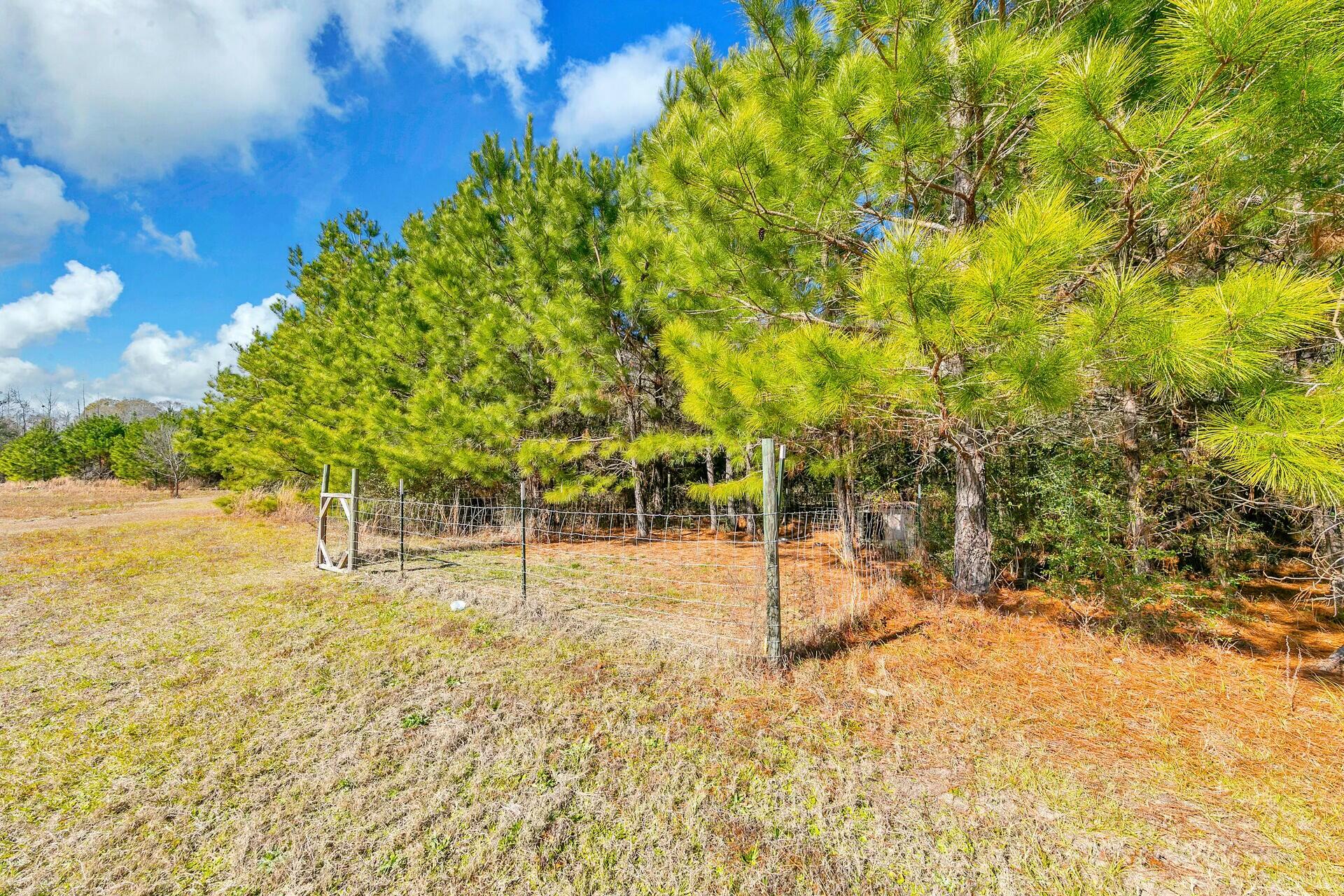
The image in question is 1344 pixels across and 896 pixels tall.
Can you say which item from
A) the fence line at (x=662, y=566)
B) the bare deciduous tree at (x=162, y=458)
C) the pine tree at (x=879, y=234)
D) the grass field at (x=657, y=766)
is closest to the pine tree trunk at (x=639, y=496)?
the fence line at (x=662, y=566)

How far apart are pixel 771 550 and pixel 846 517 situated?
309 centimetres

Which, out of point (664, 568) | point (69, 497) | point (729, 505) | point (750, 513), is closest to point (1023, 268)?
point (750, 513)

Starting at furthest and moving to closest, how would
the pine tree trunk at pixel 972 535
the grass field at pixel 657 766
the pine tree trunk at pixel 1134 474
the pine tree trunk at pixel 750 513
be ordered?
the pine tree trunk at pixel 750 513 < the pine tree trunk at pixel 972 535 < the pine tree trunk at pixel 1134 474 < the grass field at pixel 657 766

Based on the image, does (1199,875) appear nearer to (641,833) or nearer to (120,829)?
(641,833)

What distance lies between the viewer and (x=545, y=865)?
188 cm

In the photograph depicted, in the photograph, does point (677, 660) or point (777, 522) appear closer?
point (777, 522)

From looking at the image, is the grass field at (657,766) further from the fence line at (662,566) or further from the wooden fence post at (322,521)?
the wooden fence post at (322,521)

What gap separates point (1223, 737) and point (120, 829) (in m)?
5.41

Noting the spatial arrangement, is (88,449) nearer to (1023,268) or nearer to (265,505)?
(265,505)

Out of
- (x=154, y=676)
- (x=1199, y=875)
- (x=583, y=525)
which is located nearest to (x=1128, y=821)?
(x=1199, y=875)

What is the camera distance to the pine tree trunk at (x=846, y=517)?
227 inches

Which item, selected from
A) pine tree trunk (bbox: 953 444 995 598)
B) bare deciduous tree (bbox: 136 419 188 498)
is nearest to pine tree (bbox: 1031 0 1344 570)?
pine tree trunk (bbox: 953 444 995 598)

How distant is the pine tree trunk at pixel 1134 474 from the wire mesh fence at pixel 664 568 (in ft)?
6.82

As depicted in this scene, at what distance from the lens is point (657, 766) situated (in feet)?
8.11
